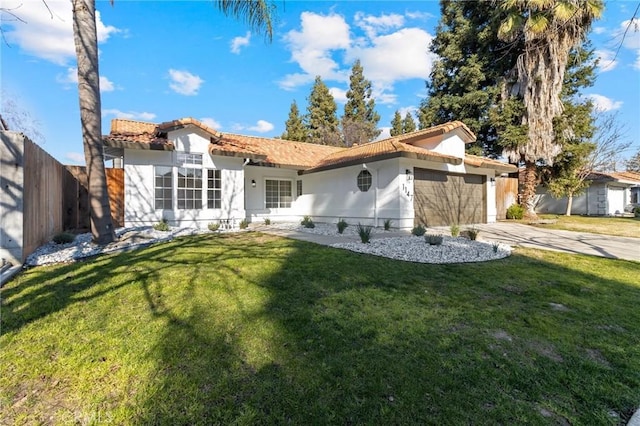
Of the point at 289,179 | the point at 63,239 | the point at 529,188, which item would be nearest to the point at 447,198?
the point at 529,188

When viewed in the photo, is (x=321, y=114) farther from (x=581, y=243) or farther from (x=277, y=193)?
(x=581, y=243)

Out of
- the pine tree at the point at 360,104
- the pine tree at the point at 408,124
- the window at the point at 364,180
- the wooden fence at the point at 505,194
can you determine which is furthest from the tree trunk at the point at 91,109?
the pine tree at the point at 408,124

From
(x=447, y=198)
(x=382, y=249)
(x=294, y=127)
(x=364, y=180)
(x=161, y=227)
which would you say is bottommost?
(x=382, y=249)

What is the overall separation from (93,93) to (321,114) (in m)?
28.0

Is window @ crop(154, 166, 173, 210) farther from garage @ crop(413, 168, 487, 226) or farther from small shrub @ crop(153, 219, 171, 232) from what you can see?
garage @ crop(413, 168, 487, 226)

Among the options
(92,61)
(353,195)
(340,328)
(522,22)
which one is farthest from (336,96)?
(340,328)

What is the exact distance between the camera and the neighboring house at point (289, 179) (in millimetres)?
11188

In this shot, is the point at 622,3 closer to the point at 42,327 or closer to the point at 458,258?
the point at 458,258

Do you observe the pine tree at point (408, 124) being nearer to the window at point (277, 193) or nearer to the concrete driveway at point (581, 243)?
the window at point (277, 193)

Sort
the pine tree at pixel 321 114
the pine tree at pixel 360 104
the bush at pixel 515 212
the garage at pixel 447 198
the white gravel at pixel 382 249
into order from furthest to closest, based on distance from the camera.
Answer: the pine tree at pixel 360 104 < the pine tree at pixel 321 114 < the bush at pixel 515 212 < the garage at pixel 447 198 < the white gravel at pixel 382 249

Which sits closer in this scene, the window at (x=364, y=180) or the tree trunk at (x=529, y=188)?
the window at (x=364, y=180)

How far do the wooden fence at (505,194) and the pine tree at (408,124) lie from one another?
18221 millimetres

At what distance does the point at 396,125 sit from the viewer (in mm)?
35875

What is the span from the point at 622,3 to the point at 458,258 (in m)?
5.02
